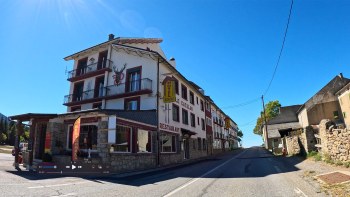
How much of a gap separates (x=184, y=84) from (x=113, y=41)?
31.5 feet

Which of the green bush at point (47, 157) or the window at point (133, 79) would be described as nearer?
the green bush at point (47, 157)

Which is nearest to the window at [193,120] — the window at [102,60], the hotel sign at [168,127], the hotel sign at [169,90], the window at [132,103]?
the hotel sign at [168,127]

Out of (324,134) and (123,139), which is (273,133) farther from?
(123,139)

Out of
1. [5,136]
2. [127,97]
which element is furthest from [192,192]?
[5,136]

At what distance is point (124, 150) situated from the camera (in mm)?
16688

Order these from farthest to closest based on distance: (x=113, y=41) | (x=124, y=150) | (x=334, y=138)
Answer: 1. (x=113, y=41)
2. (x=124, y=150)
3. (x=334, y=138)

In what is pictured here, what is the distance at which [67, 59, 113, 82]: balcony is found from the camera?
25653 mm

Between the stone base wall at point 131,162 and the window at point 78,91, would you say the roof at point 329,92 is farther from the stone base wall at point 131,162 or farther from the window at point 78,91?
the window at point 78,91

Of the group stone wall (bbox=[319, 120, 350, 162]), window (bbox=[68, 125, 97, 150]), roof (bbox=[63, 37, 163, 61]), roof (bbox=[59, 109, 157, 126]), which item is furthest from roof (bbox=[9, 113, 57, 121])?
stone wall (bbox=[319, 120, 350, 162])

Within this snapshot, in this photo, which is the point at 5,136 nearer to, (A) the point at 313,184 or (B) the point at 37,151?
(B) the point at 37,151

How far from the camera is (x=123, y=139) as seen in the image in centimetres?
1683

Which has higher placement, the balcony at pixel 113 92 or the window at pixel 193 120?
the balcony at pixel 113 92

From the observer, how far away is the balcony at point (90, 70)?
84.2 ft

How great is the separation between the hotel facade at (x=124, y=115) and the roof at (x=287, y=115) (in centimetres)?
2025
